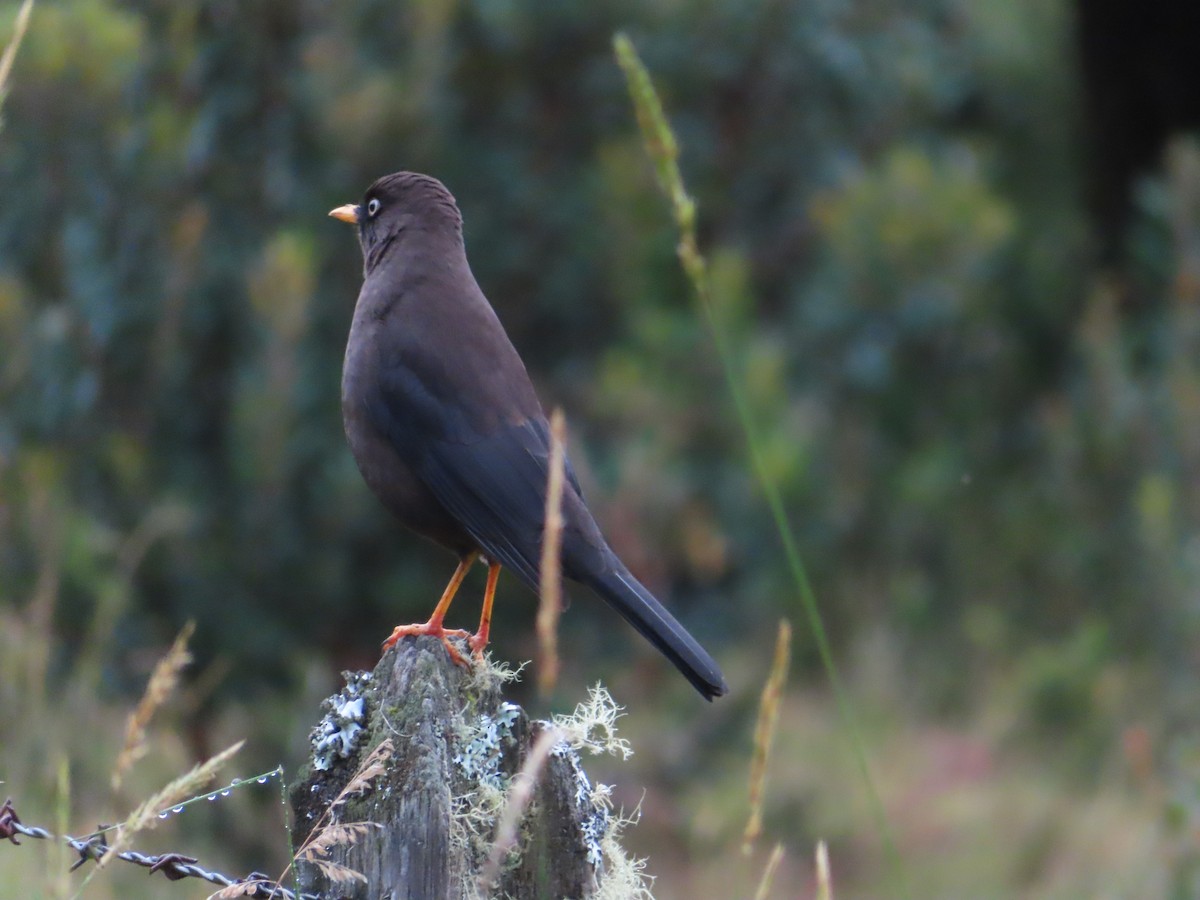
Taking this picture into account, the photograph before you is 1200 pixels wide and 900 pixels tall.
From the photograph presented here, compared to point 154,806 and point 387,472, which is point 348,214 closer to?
point 387,472

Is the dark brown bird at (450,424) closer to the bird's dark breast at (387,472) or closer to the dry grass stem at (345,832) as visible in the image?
the bird's dark breast at (387,472)

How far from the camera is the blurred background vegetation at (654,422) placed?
5918mm

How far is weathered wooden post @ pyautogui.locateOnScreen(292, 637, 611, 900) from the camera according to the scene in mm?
2289

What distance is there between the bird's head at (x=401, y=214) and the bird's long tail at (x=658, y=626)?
1418mm

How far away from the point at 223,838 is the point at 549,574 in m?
4.41

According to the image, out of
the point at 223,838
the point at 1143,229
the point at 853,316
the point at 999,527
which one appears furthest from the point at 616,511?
the point at 1143,229

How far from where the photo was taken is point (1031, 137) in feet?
40.4

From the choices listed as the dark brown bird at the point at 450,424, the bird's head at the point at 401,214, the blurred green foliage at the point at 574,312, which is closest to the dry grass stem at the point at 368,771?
the dark brown bird at the point at 450,424

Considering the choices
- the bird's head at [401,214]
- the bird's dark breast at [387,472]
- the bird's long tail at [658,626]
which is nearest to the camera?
the bird's long tail at [658,626]

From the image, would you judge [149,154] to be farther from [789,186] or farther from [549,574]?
[549,574]

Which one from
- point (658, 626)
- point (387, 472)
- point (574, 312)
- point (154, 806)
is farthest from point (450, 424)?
point (574, 312)

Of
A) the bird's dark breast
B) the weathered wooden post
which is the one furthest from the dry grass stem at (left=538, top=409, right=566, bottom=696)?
the bird's dark breast

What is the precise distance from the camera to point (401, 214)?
463cm

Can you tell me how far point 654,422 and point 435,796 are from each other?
4.79 metres
